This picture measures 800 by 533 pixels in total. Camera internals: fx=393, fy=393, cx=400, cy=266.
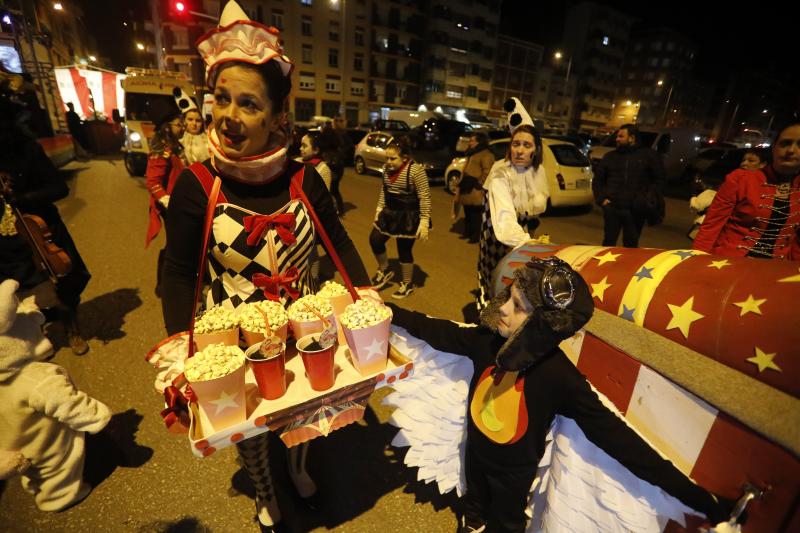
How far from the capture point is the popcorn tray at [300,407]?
4.16ft

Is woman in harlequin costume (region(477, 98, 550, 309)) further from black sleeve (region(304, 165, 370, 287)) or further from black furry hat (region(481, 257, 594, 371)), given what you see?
black furry hat (region(481, 257, 594, 371))

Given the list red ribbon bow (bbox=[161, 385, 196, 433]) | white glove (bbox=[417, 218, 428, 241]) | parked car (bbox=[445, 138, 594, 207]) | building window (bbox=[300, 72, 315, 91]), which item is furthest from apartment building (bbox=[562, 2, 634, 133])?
red ribbon bow (bbox=[161, 385, 196, 433])

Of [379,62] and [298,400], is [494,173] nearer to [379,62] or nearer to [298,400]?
[298,400]

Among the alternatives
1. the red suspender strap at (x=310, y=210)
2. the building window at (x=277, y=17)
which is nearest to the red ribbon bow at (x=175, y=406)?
the red suspender strap at (x=310, y=210)

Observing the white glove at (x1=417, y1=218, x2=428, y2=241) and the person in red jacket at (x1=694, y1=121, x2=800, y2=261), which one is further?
the white glove at (x1=417, y1=218, x2=428, y2=241)

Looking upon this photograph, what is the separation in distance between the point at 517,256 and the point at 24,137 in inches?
156

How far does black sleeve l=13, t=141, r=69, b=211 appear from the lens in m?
3.18

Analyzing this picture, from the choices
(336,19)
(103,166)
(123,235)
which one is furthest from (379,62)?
(123,235)

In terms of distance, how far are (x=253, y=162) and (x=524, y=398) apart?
5.04 ft

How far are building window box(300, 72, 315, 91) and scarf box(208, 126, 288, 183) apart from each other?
43891mm

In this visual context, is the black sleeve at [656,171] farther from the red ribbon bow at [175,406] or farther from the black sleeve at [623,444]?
the red ribbon bow at [175,406]

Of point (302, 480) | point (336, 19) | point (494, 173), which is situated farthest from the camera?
point (336, 19)

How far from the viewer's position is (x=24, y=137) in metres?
3.15

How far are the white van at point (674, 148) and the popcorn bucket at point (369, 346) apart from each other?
16.2 meters
